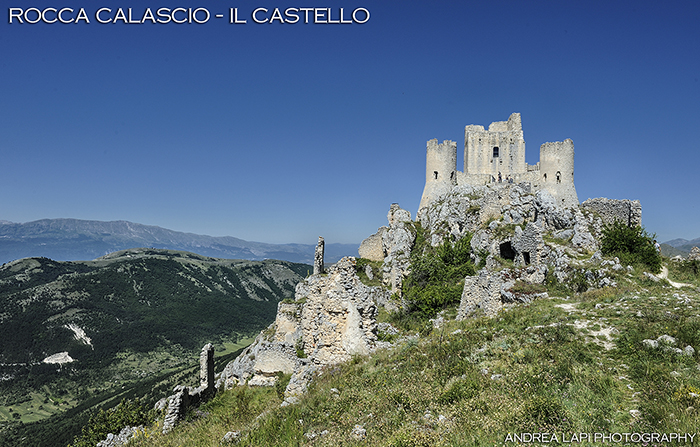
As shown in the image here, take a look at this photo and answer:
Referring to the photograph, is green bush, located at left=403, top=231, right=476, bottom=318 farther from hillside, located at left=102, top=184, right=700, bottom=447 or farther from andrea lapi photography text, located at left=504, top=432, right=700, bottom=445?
andrea lapi photography text, located at left=504, top=432, right=700, bottom=445

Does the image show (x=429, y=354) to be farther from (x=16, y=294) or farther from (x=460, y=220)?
(x=16, y=294)

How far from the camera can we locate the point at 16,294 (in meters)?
160

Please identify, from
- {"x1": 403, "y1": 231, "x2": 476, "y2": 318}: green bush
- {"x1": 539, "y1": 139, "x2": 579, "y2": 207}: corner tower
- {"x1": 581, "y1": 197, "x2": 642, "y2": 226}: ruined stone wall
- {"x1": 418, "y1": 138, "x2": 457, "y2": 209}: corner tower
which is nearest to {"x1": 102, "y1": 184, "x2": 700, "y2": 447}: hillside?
{"x1": 403, "y1": 231, "x2": 476, "y2": 318}: green bush

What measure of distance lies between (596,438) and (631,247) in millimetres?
20261

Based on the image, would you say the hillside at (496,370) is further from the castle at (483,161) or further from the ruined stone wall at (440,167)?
the ruined stone wall at (440,167)

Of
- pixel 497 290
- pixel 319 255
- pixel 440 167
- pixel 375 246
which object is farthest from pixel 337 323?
pixel 440 167

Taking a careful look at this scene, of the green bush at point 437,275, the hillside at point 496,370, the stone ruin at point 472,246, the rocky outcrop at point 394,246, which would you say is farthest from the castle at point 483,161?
the hillside at point 496,370

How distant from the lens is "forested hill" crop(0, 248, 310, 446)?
10144 cm

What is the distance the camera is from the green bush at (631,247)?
63.3ft

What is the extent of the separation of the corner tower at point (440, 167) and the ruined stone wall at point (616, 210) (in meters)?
17.9

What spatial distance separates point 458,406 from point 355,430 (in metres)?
1.86

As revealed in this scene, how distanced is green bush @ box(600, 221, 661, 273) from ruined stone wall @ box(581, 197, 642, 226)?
2326 millimetres

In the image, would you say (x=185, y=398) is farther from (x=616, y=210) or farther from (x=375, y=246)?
(x=375, y=246)

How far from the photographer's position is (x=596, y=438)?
5.14m
